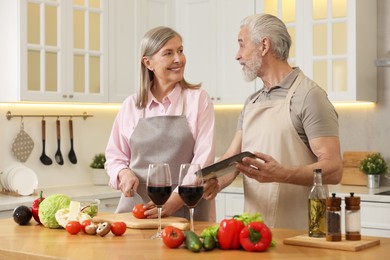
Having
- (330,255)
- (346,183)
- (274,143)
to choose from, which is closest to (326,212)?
(330,255)

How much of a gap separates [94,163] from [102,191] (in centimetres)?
51

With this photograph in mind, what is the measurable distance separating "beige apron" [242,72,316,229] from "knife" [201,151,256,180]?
39 centimetres

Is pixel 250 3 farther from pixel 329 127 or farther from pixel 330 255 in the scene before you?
pixel 330 255

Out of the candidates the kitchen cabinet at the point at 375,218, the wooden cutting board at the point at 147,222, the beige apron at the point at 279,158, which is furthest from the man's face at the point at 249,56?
the kitchen cabinet at the point at 375,218

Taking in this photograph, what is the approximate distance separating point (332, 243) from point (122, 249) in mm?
650

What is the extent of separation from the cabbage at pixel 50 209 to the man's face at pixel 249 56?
3.13 feet

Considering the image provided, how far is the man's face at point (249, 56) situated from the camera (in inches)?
122

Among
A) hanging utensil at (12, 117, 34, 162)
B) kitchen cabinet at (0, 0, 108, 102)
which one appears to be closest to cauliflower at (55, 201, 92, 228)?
kitchen cabinet at (0, 0, 108, 102)

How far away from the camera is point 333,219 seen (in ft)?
7.42

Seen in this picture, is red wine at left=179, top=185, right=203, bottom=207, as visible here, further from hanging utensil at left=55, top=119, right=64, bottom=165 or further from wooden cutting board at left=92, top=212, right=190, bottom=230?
hanging utensil at left=55, top=119, right=64, bottom=165

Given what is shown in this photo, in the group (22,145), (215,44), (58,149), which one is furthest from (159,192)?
(215,44)

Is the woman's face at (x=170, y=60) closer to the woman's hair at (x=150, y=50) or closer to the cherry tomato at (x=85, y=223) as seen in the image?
the woman's hair at (x=150, y=50)

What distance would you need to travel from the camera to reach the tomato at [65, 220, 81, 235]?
258 cm

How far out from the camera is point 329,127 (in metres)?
2.87
